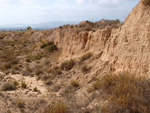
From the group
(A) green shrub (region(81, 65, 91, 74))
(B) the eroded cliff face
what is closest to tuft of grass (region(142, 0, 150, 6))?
(B) the eroded cliff face

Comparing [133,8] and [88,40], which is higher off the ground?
[133,8]

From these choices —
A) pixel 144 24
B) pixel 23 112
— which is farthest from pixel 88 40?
pixel 23 112

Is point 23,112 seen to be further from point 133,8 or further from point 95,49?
point 133,8

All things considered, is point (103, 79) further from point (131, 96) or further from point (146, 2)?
point (146, 2)

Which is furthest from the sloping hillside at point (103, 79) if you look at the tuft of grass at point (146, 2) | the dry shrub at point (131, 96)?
the tuft of grass at point (146, 2)

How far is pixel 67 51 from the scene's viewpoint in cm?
1288

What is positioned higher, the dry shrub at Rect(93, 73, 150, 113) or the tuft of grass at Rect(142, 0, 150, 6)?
the tuft of grass at Rect(142, 0, 150, 6)

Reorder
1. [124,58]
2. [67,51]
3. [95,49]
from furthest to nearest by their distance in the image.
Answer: [67,51] < [95,49] < [124,58]

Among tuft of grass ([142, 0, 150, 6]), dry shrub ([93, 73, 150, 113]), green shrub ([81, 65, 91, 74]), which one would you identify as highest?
tuft of grass ([142, 0, 150, 6])

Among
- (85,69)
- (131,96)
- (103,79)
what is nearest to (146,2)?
(103,79)

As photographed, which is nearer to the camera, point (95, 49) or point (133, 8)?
point (133, 8)

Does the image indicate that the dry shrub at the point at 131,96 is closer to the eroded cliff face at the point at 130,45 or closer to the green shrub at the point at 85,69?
the eroded cliff face at the point at 130,45

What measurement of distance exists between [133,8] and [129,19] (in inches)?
22.3

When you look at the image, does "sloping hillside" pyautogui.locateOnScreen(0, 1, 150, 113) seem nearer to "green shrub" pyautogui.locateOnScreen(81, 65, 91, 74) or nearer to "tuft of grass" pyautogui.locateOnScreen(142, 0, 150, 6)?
"green shrub" pyautogui.locateOnScreen(81, 65, 91, 74)
